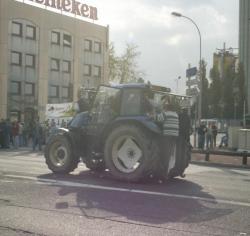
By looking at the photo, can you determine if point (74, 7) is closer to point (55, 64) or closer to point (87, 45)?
point (87, 45)

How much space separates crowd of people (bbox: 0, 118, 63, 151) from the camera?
30067 mm

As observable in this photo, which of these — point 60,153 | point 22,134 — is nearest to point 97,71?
point 22,134

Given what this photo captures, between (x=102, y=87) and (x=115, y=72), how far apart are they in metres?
60.0

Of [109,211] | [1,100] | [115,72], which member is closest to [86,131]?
[109,211]

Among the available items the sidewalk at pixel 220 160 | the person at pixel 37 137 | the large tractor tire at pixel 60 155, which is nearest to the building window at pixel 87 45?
the person at pixel 37 137

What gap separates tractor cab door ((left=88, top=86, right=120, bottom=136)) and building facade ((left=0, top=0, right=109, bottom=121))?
38.5 meters

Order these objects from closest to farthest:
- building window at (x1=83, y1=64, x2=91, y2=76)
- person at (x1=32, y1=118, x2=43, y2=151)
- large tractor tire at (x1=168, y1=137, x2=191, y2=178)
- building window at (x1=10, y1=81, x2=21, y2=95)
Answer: large tractor tire at (x1=168, y1=137, x2=191, y2=178), person at (x1=32, y1=118, x2=43, y2=151), building window at (x1=10, y1=81, x2=21, y2=95), building window at (x1=83, y1=64, x2=91, y2=76)

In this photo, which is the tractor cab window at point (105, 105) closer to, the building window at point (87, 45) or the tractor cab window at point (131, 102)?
the tractor cab window at point (131, 102)

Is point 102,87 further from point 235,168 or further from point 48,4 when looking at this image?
point 48,4

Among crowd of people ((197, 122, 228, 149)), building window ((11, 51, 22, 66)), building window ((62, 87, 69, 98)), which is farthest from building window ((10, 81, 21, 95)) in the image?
crowd of people ((197, 122, 228, 149))

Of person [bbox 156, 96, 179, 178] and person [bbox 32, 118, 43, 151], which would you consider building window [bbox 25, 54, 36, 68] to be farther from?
person [bbox 156, 96, 179, 178]

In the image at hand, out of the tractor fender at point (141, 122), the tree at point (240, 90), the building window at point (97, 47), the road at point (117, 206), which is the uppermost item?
the building window at point (97, 47)

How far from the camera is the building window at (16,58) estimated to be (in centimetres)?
5706

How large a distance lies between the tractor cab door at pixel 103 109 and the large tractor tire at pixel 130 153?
1.76 feet
